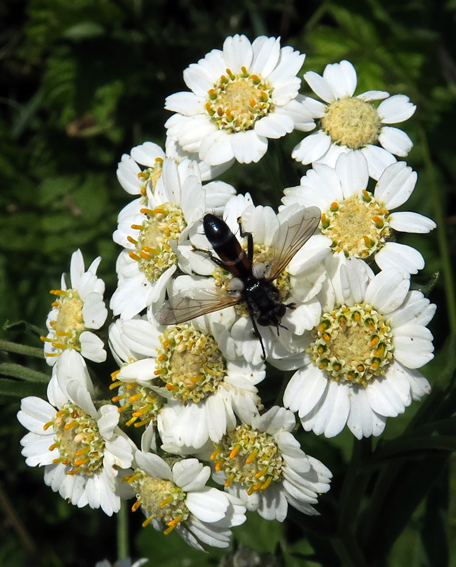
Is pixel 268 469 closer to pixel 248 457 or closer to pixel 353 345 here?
pixel 248 457

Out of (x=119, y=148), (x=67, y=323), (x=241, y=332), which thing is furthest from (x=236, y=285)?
(x=119, y=148)

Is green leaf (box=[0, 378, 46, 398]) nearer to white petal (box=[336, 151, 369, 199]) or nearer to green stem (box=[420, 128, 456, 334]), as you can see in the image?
white petal (box=[336, 151, 369, 199])

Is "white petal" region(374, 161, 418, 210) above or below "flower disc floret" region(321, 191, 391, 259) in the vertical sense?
above

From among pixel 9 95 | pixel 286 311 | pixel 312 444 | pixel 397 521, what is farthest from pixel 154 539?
pixel 9 95

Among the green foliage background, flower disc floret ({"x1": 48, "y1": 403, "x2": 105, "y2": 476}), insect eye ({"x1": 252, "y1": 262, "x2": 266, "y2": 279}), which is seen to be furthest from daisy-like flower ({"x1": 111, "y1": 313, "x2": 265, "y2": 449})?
the green foliage background

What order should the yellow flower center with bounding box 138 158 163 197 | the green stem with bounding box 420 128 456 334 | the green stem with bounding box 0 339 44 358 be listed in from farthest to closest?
the green stem with bounding box 420 128 456 334 < the yellow flower center with bounding box 138 158 163 197 < the green stem with bounding box 0 339 44 358

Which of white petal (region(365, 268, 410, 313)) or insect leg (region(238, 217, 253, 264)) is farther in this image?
insect leg (region(238, 217, 253, 264))

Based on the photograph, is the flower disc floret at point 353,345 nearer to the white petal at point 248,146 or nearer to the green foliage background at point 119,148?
the white petal at point 248,146

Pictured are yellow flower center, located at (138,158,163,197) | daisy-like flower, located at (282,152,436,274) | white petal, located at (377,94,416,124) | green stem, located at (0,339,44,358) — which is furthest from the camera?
yellow flower center, located at (138,158,163,197)

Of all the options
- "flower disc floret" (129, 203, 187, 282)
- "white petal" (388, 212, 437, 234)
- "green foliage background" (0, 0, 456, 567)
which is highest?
"white petal" (388, 212, 437, 234)
